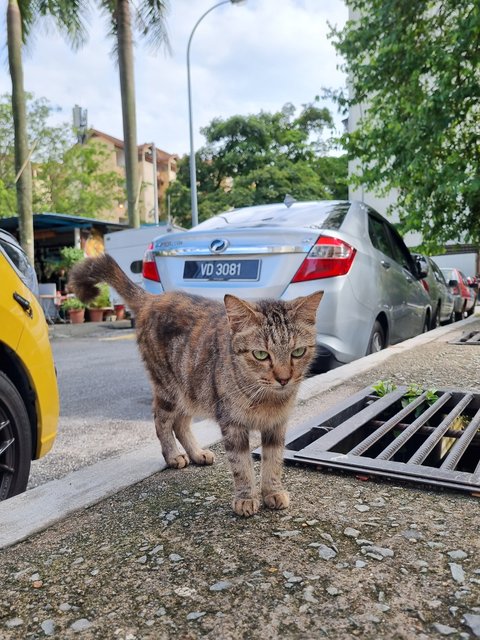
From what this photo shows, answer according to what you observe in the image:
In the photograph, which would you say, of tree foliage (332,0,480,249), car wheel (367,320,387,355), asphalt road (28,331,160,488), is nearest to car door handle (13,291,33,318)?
asphalt road (28,331,160,488)

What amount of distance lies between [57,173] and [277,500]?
106 ft

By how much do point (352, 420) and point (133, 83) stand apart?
1382cm

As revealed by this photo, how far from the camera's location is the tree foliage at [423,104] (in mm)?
9352

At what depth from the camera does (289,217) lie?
509 centimetres

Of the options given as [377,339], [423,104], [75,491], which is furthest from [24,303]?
[423,104]

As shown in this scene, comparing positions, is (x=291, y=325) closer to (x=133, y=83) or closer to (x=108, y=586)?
(x=108, y=586)

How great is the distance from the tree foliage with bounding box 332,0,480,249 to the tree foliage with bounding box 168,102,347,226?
2081 centimetres

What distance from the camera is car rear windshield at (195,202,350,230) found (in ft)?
16.0

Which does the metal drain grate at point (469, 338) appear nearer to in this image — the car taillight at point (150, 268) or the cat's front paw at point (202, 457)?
the car taillight at point (150, 268)

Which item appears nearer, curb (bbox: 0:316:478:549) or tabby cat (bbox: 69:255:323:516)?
curb (bbox: 0:316:478:549)

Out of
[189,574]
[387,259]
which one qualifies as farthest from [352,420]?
[387,259]

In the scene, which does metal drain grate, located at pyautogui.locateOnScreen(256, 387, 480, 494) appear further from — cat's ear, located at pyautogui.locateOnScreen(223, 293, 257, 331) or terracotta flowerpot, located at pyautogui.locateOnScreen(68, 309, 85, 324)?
terracotta flowerpot, located at pyautogui.locateOnScreen(68, 309, 85, 324)

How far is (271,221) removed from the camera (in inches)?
197

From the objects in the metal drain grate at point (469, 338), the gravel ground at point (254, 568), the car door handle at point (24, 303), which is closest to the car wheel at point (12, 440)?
the car door handle at point (24, 303)
